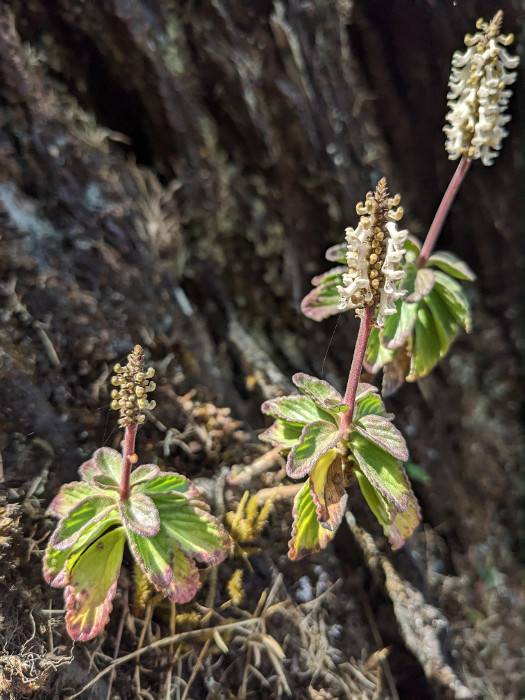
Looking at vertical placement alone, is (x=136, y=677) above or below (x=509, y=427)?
below

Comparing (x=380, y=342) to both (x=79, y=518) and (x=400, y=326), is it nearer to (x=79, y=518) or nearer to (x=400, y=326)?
(x=400, y=326)

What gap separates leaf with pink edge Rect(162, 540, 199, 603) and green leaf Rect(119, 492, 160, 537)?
13 cm

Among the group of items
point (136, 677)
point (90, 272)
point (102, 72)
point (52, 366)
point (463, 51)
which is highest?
point (463, 51)

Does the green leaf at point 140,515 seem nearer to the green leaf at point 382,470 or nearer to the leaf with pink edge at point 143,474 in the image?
the leaf with pink edge at point 143,474

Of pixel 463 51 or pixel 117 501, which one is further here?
pixel 463 51

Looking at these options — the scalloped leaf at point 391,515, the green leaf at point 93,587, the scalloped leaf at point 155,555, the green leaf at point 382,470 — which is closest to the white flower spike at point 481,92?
the green leaf at point 382,470

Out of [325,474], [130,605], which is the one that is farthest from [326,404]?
[130,605]

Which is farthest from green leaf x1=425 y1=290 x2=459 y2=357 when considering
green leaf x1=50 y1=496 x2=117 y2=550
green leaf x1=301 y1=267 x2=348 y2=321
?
green leaf x1=50 y1=496 x2=117 y2=550

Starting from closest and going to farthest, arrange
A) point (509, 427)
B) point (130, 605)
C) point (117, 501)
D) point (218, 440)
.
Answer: point (117, 501)
point (130, 605)
point (218, 440)
point (509, 427)

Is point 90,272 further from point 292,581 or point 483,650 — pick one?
point 483,650

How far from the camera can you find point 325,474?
5.01 feet

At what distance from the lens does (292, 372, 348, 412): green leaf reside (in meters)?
1.48

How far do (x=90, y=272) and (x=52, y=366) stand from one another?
417mm

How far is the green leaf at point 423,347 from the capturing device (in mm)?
1847
